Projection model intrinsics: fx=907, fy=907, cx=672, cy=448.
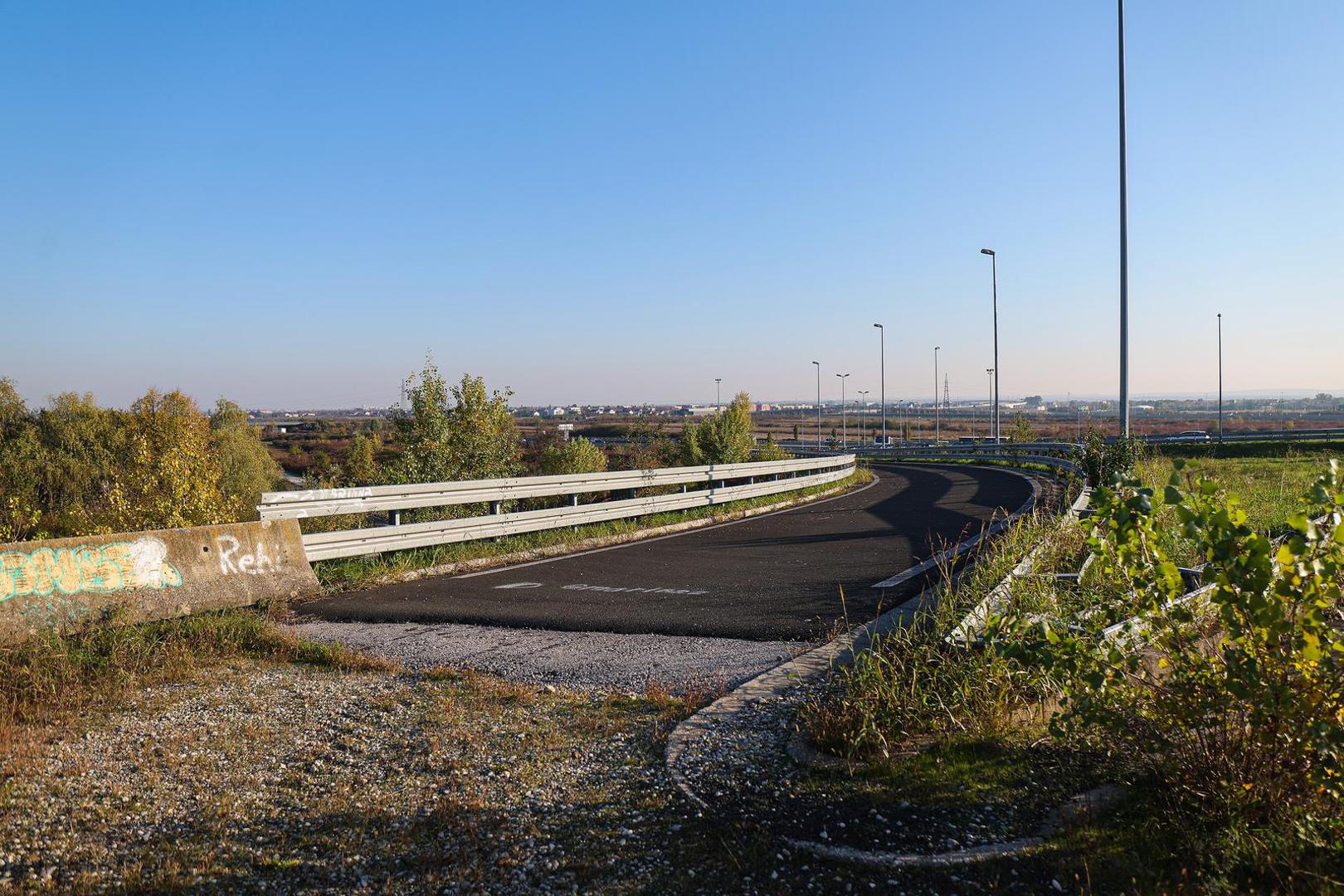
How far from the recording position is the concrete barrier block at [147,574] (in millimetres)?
7184

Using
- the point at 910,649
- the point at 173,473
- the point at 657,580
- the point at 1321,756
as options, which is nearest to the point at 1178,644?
the point at 1321,756

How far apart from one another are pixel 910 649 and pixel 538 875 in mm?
3119

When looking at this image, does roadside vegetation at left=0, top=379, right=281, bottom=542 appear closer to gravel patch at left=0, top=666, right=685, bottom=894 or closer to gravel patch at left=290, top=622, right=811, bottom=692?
gravel patch at left=290, top=622, right=811, bottom=692

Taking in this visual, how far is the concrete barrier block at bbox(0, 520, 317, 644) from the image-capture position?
718cm

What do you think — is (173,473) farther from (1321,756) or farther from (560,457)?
(1321,756)

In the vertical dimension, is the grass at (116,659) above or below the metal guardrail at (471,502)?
below

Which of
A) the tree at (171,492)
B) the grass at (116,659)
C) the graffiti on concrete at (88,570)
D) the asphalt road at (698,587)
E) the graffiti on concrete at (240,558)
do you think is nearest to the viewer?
the grass at (116,659)

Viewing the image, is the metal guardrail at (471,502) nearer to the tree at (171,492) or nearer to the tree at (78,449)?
the tree at (171,492)

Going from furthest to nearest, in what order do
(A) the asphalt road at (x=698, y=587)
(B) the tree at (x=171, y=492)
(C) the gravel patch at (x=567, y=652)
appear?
1. (B) the tree at (x=171, y=492)
2. (A) the asphalt road at (x=698, y=587)
3. (C) the gravel patch at (x=567, y=652)

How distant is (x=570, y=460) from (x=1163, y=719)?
2616cm

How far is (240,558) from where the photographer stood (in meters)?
8.99

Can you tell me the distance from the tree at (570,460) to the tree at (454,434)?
851 cm

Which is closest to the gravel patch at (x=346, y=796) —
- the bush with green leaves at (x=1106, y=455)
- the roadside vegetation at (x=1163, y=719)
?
the roadside vegetation at (x=1163, y=719)

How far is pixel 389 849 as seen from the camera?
3729mm
